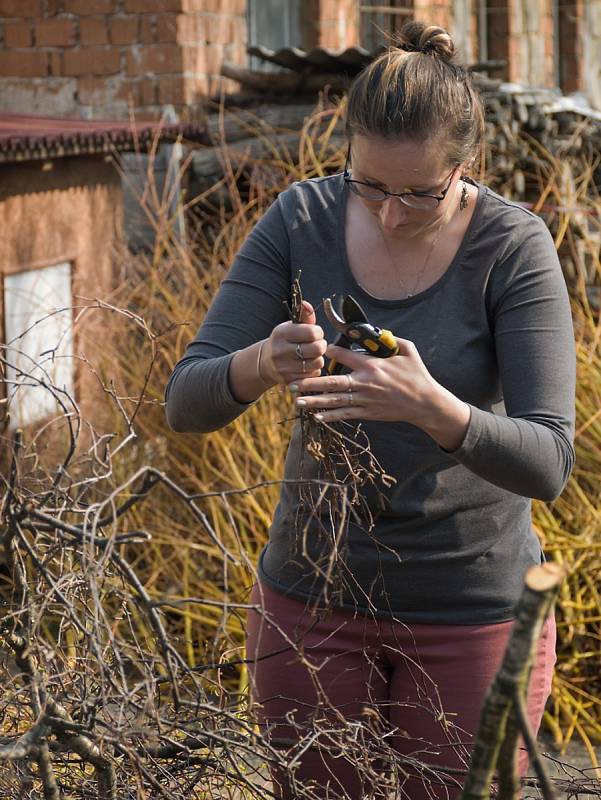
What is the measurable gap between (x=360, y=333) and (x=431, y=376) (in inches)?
9.2

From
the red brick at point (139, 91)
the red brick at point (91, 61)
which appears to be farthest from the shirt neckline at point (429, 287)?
the red brick at point (91, 61)

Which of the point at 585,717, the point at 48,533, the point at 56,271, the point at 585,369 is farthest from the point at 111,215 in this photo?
the point at 48,533

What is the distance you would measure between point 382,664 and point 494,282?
651 mm

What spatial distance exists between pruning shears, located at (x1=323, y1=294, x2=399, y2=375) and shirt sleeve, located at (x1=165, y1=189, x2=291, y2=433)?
29 centimetres

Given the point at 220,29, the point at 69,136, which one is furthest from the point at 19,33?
the point at 69,136

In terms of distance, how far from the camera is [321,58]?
651 centimetres

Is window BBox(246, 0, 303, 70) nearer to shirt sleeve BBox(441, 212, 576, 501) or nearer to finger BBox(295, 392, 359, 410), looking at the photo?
shirt sleeve BBox(441, 212, 576, 501)

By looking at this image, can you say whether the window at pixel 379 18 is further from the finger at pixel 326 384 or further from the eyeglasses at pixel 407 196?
the finger at pixel 326 384

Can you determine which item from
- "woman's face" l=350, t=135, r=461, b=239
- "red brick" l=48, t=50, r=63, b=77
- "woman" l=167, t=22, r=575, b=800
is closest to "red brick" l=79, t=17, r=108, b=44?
"red brick" l=48, t=50, r=63, b=77

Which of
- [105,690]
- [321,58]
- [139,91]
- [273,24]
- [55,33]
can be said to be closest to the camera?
[105,690]

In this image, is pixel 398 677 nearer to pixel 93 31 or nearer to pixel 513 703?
pixel 513 703

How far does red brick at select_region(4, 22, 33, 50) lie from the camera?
7.16m

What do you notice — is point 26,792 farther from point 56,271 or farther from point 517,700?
point 56,271

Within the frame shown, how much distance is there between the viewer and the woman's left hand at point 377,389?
5.62 feet
